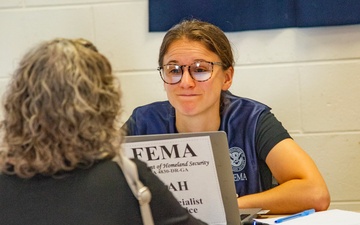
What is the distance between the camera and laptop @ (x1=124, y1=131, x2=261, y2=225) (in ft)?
4.45

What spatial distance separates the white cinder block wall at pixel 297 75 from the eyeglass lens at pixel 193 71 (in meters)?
0.52

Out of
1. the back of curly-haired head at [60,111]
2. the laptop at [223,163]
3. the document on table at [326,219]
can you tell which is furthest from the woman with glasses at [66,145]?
the document on table at [326,219]

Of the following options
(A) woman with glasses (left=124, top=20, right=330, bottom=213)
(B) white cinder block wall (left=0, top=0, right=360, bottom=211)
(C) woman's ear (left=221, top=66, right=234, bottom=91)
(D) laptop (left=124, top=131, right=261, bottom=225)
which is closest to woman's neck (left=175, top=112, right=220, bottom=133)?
(A) woman with glasses (left=124, top=20, right=330, bottom=213)

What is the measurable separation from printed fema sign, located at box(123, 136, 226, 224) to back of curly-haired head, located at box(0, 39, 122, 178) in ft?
1.06

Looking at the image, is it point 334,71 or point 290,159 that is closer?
point 290,159

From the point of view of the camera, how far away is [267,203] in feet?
5.49

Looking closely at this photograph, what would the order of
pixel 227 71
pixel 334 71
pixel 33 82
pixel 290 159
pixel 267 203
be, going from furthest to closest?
pixel 334 71 → pixel 227 71 → pixel 290 159 → pixel 267 203 → pixel 33 82

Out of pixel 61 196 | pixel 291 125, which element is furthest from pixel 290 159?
pixel 61 196

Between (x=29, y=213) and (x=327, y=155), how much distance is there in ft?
5.37

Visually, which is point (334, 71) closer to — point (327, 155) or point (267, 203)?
point (327, 155)

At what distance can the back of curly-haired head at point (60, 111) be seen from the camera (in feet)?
3.29

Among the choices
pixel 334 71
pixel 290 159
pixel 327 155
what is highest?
pixel 334 71

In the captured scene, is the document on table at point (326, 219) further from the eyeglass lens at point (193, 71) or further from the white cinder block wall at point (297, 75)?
the white cinder block wall at point (297, 75)

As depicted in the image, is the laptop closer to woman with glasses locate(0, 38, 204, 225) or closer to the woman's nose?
woman with glasses locate(0, 38, 204, 225)
